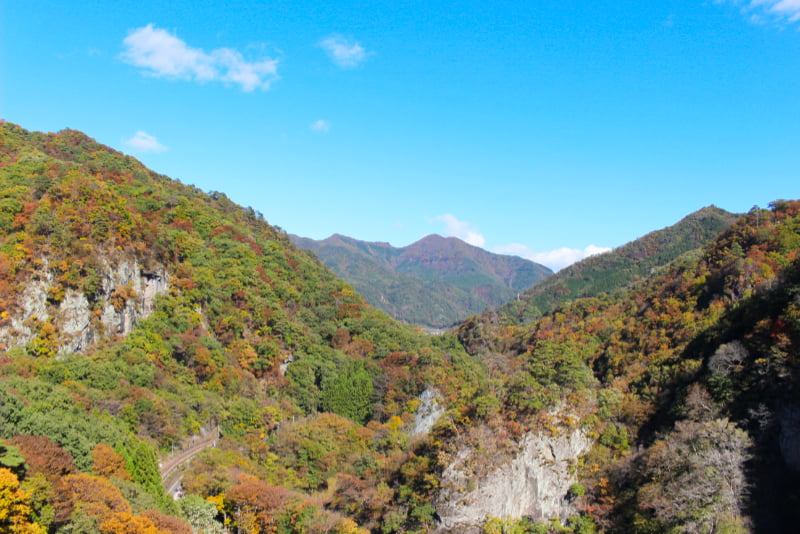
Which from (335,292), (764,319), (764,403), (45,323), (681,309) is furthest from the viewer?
(335,292)

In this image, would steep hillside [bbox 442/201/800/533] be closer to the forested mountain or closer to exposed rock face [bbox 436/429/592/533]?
the forested mountain

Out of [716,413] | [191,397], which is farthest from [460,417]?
[191,397]

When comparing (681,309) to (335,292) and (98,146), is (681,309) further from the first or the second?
(98,146)

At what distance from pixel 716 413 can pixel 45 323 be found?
159 ft

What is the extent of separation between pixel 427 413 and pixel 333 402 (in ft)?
40.8

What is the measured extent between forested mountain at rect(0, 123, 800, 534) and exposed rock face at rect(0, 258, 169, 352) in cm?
17

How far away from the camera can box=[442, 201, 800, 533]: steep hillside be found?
24.3 meters

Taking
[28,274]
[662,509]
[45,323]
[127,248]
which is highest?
[127,248]

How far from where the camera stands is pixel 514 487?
31.4 meters

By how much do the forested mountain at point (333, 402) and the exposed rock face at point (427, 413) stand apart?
369mm

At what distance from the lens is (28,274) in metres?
38.1

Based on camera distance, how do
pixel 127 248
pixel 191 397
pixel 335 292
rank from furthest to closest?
1. pixel 335 292
2. pixel 127 248
3. pixel 191 397

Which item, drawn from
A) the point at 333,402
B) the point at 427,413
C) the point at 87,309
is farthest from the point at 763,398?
the point at 87,309

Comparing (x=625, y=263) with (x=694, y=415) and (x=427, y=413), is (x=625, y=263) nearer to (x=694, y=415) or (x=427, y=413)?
(x=427, y=413)
